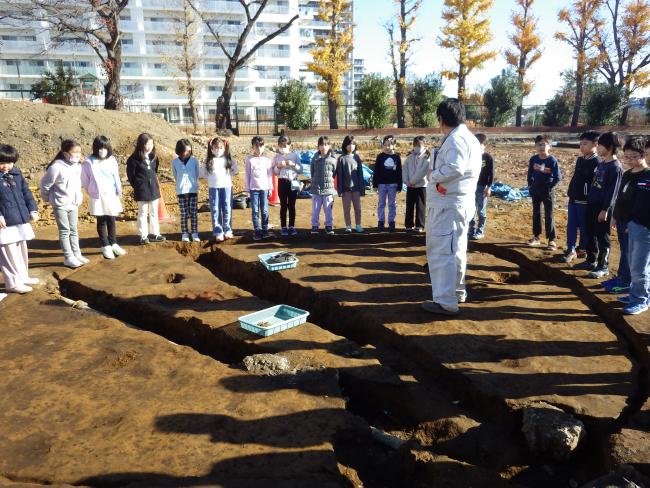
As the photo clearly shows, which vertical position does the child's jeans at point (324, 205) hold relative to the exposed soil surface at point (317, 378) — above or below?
above

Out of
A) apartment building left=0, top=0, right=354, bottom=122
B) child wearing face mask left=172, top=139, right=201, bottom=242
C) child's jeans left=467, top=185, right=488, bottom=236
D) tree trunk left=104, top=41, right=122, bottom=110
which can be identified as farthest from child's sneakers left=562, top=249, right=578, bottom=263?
apartment building left=0, top=0, right=354, bottom=122

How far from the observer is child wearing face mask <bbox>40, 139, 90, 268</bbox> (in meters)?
5.98

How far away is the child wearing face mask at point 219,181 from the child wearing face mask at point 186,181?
0.19 metres

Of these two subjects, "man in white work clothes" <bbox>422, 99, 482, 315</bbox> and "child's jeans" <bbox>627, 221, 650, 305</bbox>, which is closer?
"man in white work clothes" <bbox>422, 99, 482, 315</bbox>

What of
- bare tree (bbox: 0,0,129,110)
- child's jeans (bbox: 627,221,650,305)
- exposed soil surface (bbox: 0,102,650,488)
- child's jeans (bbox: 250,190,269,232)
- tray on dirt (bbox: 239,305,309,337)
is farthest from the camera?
bare tree (bbox: 0,0,129,110)

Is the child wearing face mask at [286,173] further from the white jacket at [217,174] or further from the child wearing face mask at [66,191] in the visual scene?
the child wearing face mask at [66,191]

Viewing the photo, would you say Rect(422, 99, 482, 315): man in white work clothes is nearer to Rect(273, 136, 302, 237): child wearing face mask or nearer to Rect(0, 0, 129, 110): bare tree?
Rect(273, 136, 302, 237): child wearing face mask

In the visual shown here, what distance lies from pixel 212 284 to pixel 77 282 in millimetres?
1625

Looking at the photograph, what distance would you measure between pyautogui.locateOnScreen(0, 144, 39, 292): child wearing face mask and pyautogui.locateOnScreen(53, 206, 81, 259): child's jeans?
1.56 ft

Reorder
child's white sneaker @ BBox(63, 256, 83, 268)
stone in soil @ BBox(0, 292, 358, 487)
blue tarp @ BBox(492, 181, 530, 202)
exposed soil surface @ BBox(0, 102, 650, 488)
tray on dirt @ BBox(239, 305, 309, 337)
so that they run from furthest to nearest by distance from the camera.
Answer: blue tarp @ BBox(492, 181, 530, 202) < child's white sneaker @ BBox(63, 256, 83, 268) < tray on dirt @ BBox(239, 305, 309, 337) < exposed soil surface @ BBox(0, 102, 650, 488) < stone in soil @ BBox(0, 292, 358, 487)

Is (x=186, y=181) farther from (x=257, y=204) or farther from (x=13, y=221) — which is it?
(x=13, y=221)

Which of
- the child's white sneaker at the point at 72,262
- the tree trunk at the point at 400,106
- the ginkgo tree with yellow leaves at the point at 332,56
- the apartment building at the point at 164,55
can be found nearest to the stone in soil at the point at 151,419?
the child's white sneaker at the point at 72,262

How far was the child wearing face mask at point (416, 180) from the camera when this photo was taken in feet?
24.3

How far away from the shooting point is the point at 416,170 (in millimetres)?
7477
